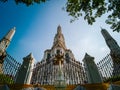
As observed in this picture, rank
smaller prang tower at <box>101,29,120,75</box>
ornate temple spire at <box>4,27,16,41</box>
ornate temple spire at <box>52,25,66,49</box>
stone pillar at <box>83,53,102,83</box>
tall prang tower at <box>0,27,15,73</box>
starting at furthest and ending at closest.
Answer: ornate temple spire at <box>52,25,66,49</box>, ornate temple spire at <box>4,27,16,41</box>, tall prang tower at <box>0,27,15,73</box>, smaller prang tower at <box>101,29,120,75</box>, stone pillar at <box>83,53,102,83</box>

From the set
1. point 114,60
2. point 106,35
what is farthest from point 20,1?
point 106,35

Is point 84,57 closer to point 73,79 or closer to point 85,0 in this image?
point 85,0

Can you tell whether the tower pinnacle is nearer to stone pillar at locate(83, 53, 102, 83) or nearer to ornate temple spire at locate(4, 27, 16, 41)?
stone pillar at locate(83, 53, 102, 83)

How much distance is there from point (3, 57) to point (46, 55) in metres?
36.4

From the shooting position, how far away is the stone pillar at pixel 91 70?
10.1 m

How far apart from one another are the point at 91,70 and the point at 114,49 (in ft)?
21.8

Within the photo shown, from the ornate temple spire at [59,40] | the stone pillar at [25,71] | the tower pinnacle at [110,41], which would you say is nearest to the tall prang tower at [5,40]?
the stone pillar at [25,71]

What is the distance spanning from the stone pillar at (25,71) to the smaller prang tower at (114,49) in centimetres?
814

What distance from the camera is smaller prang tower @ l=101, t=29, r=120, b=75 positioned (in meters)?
12.2

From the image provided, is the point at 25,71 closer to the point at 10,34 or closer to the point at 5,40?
the point at 5,40

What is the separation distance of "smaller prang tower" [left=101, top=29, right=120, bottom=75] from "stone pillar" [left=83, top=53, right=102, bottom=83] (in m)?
2.48

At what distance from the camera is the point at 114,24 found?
1375cm

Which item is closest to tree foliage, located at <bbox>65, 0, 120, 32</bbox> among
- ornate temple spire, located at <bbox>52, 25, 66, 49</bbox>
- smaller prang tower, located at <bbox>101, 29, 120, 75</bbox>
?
smaller prang tower, located at <bbox>101, 29, 120, 75</bbox>

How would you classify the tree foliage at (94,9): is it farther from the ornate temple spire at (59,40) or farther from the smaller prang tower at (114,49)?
the ornate temple spire at (59,40)
